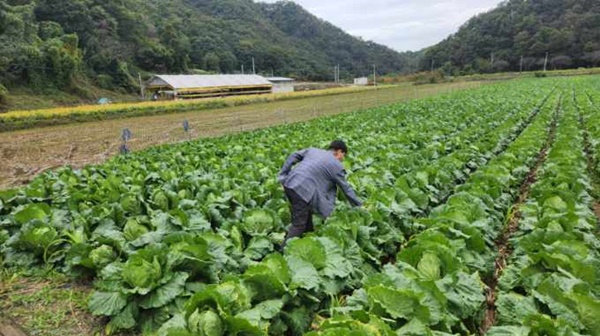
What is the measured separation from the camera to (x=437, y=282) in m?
3.28

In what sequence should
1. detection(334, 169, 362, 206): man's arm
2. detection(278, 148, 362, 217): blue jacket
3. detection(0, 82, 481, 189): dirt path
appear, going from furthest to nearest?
1. detection(0, 82, 481, 189): dirt path
2. detection(334, 169, 362, 206): man's arm
3. detection(278, 148, 362, 217): blue jacket

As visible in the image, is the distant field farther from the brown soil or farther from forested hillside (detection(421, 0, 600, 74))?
forested hillside (detection(421, 0, 600, 74))

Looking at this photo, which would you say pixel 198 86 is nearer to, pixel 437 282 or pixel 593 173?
pixel 593 173

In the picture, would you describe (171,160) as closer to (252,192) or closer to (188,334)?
(252,192)

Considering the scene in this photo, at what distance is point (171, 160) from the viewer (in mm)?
9383

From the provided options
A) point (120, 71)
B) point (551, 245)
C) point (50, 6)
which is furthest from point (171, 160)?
point (50, 6)

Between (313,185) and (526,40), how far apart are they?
85.3 meters

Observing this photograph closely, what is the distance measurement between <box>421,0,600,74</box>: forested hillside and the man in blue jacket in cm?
7672

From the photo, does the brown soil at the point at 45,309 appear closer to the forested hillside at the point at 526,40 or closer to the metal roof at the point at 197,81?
the metal roof at the point at 197,81

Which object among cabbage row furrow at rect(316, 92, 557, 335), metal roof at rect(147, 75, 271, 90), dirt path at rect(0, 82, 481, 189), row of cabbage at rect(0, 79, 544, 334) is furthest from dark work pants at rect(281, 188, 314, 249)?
metal roof at rect(147, 75, 271, 90)

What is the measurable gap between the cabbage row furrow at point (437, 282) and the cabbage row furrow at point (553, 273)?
262 mm

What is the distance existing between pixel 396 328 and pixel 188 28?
286 ft

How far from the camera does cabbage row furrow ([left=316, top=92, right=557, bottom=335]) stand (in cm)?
283

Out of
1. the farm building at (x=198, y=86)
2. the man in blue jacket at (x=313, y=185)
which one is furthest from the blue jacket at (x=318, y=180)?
the farm building at (x=198, y=86)
